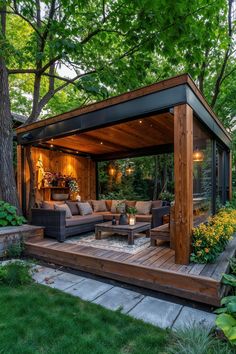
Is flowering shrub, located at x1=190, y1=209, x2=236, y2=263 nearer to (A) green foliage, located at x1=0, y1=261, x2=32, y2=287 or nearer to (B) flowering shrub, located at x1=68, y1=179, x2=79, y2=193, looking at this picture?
(A) green foliage, located at x1=0, y1=261, x2=32, y2=287

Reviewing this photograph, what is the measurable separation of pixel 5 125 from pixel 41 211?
2.20 m

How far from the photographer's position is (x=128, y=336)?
219cm

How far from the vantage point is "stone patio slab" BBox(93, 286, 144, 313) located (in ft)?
9.19

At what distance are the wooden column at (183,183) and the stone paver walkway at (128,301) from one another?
2.26 feet

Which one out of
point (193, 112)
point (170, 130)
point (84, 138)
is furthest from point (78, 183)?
point (193, 112)

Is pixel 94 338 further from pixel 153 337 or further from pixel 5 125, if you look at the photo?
A: pixel 5 125

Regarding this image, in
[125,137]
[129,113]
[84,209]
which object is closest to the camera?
[129,113]

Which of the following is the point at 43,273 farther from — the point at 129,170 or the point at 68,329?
the point at 129,170

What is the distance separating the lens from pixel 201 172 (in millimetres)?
4309

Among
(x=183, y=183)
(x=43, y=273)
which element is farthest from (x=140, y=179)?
(x=183, y=183)

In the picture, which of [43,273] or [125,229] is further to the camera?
[125,229]

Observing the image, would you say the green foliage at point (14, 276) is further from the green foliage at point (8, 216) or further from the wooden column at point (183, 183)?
the wooden column at point (183, 183)

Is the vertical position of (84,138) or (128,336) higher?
(84,138)

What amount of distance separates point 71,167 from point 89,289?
19.2 feet
